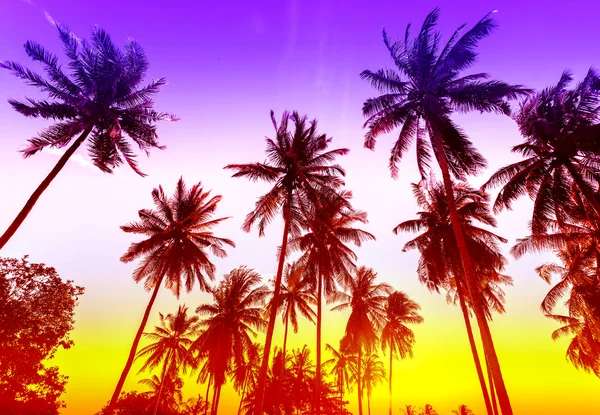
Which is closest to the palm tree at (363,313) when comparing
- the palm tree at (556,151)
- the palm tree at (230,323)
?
the palm tree at (230,323)

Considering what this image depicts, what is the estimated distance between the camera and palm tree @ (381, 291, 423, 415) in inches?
1293

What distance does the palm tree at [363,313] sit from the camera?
94.3 ft

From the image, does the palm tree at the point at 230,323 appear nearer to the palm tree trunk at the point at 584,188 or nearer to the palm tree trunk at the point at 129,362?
the palm tree trunk at the point at 129,362

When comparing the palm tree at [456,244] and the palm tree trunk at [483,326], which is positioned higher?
the palm tree at [456,244]

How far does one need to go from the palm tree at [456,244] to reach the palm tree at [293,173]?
635 centimetres

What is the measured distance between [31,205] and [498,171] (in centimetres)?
2137

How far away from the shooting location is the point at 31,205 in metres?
12.1

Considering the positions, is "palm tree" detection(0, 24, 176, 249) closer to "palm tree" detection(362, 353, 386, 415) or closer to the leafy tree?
the leafy tree

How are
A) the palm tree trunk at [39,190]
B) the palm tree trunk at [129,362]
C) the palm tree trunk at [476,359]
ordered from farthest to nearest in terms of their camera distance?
the palm tree trunk at [476,359], the palm tree trunk at [129,362], the palm tree trunk at [39,190]

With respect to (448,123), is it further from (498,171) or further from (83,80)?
(83,80)

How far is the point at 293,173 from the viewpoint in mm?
18469

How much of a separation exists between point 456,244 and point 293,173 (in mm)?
11988

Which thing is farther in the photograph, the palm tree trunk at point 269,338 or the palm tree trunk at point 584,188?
the palm tree trunk at point 269,338

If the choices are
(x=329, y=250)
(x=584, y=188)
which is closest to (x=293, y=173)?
(x=329, y=250)
